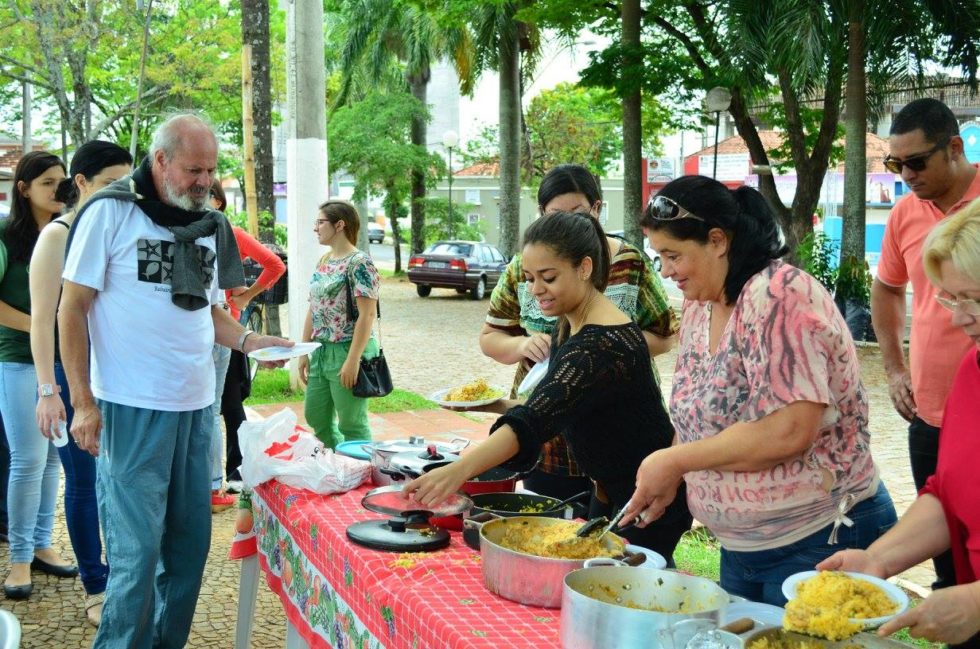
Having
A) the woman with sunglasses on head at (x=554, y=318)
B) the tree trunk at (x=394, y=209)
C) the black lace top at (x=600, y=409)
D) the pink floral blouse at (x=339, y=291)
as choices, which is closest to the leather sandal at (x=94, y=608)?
the pink floral blouse at (x=339, y=291)

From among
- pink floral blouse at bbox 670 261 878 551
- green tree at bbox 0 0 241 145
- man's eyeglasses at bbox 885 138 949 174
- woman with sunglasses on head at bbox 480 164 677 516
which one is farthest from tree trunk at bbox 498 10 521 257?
pink floral blouse at bbox 670 261 878 551

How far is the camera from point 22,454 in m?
4.32

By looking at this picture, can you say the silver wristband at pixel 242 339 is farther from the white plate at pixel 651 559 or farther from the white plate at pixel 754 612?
the white plate at pixel 754 612

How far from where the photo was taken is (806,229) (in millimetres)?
16547

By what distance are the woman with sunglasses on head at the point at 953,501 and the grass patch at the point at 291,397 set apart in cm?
739

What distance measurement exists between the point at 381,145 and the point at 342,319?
71.1ft

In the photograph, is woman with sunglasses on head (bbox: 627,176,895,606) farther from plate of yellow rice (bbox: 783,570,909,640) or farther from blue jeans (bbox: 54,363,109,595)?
blue jeans (bbox: 54,363,109,595)

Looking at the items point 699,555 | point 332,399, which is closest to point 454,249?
point 332,399

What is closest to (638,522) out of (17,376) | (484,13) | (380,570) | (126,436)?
(380,570)

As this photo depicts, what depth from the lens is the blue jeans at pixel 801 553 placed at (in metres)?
2.10

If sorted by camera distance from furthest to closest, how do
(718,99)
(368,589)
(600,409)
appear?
(718,99) < (600,409) < (368,589)

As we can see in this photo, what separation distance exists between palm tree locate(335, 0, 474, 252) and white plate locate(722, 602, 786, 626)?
79.9 ft

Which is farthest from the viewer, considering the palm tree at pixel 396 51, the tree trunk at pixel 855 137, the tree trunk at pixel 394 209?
the tree trunk at pixel 394 209

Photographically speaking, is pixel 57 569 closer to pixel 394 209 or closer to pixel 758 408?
pixel 758 408
